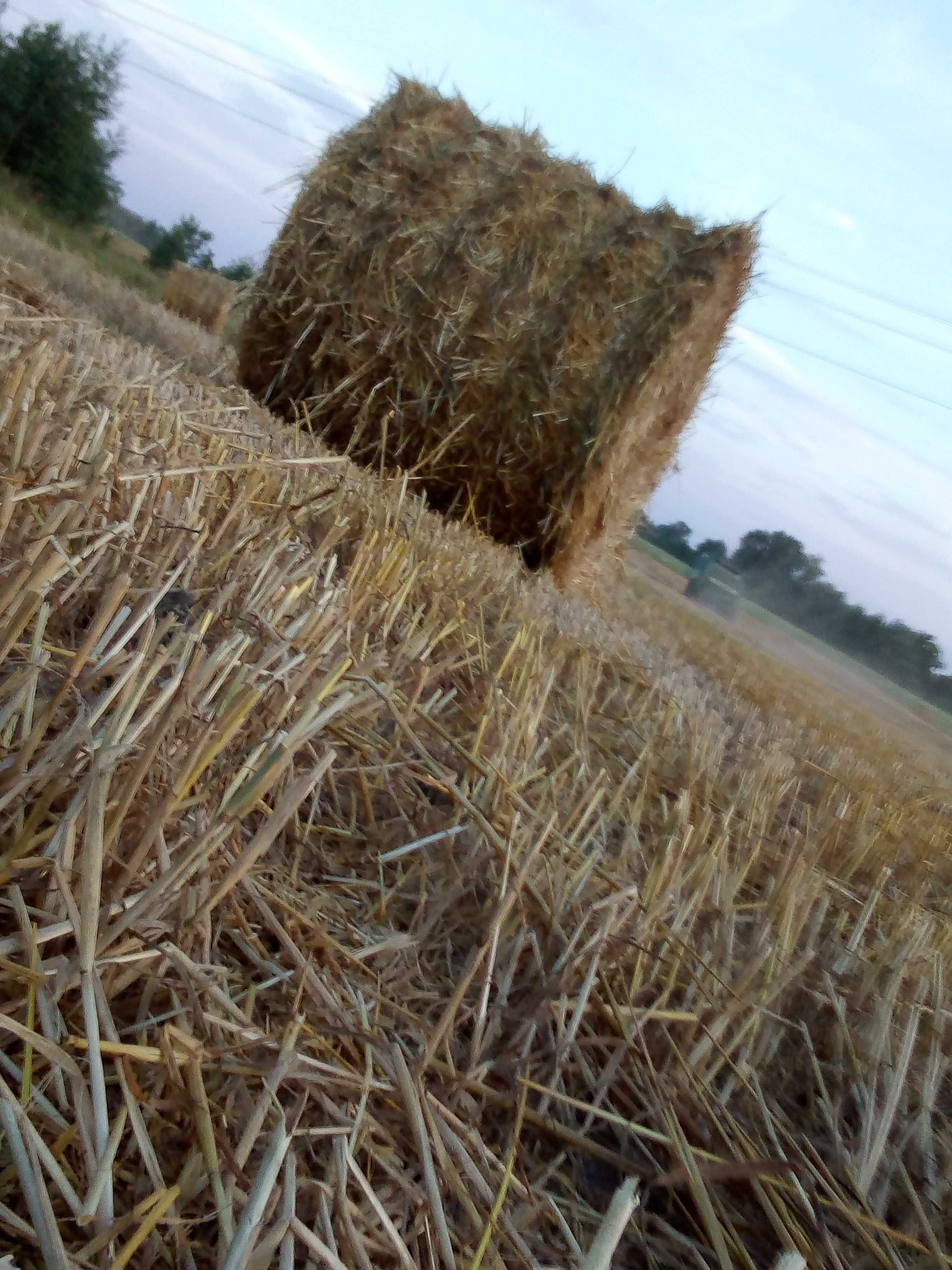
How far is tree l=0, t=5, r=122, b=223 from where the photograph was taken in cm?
1809

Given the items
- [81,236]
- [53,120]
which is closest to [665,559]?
[81,236]

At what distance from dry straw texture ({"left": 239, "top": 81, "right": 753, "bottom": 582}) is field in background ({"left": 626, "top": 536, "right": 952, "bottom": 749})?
2.08 meters

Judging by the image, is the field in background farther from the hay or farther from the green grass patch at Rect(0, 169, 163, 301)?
the green grass patch at Rect(0, 169, 163, 301)

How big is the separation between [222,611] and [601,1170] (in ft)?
2.53

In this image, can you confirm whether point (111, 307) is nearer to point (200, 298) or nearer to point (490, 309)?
point (490, 309)

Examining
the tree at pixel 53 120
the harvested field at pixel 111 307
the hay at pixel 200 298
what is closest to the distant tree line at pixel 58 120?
the tree at pixel 53 120

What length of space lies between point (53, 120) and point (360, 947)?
22.1m

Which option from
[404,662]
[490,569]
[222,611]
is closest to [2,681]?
[222,611]

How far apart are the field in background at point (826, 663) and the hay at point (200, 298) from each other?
15.2 ft

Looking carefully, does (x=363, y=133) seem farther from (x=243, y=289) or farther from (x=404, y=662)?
(x=404, y=662)

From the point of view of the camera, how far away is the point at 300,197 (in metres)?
3.67

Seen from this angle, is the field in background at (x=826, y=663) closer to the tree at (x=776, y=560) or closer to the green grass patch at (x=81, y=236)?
the tree at (x=776, y=560)

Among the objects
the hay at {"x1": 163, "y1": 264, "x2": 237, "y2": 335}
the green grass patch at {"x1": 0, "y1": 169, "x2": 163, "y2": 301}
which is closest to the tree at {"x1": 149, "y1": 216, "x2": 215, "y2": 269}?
the green grass patch at {"x1": 0, "y1": 169, "x2": 163, "y2": 301}

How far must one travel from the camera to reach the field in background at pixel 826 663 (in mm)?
5844
